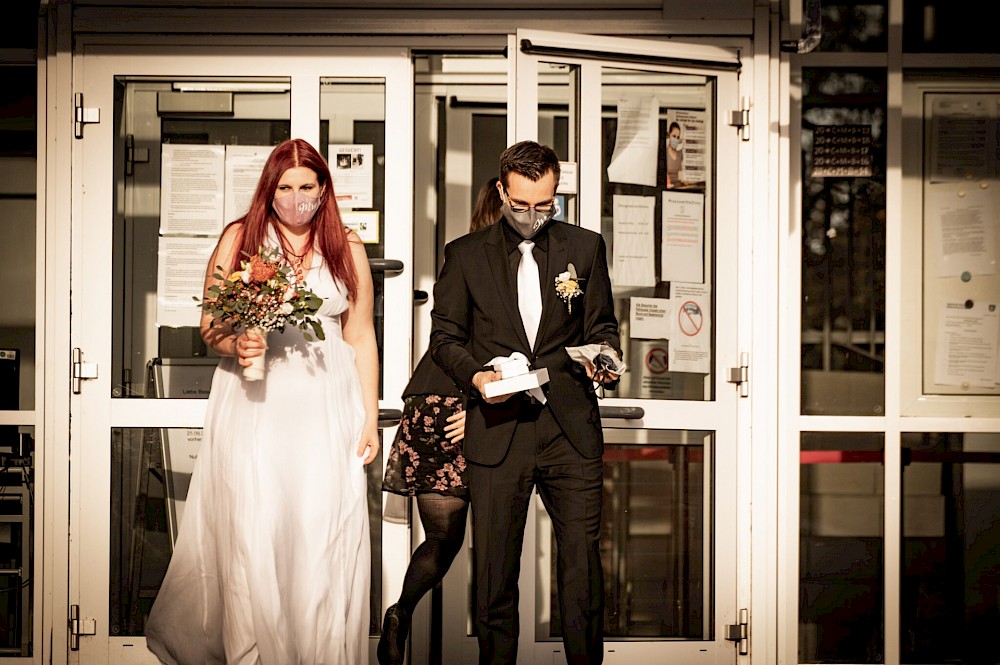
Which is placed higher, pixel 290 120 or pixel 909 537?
pixel 290 120

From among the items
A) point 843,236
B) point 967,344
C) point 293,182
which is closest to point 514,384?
point 293,182

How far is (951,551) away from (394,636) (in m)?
2.47

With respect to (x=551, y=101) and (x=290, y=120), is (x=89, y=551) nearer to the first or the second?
(x=290, y=120)

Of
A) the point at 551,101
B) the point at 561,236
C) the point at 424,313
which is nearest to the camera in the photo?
the point at 561,236

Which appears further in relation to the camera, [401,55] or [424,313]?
[424,313]

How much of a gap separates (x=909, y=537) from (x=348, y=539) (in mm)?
2541

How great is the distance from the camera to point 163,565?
5.02m

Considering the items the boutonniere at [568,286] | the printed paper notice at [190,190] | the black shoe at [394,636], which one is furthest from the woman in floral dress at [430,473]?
the printed paper notice at [190,190]

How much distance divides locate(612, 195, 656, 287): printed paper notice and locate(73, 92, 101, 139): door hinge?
2303mm

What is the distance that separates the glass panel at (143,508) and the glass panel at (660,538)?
160 cm

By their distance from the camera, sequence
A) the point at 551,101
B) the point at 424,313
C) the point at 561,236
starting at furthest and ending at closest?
the point at 424,313, the point at 551,101, the point at 561,236

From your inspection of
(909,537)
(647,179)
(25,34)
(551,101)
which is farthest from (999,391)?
(25,34)

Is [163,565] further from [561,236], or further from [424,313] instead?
[561,236]

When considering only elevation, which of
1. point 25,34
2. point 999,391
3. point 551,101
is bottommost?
point 999,391
